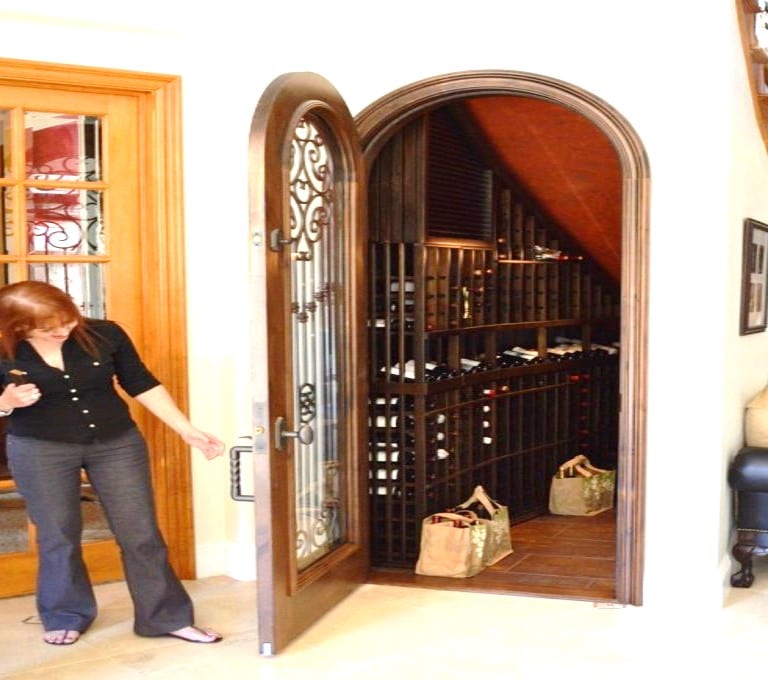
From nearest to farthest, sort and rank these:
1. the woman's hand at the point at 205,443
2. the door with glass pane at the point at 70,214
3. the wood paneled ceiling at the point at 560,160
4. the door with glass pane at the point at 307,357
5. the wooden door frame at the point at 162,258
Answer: the door with glass pane at the point at 307,357, the woman's hand at the point at 205,443, the door with glass pane at the point at 70,214, the wooden door frame at the point at 162,258, the wood paneled ceiling at the point at 560,160

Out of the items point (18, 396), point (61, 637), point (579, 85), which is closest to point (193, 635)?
point (61, 637)

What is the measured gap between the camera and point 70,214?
15.4 ft

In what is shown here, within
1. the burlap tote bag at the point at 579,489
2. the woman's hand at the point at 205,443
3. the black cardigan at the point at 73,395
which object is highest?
the black cardigan at the point at 73,395

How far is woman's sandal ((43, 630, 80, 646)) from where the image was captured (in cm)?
407

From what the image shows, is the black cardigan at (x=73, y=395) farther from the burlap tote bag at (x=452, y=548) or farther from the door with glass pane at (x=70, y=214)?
the burlap tote bag at (x=452, y=548)

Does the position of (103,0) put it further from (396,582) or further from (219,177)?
(396,582)

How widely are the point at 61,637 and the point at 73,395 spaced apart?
0.92 metres

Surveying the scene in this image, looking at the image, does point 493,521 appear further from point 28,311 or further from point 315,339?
point 28,311

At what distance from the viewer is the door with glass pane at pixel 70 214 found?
15.0ft

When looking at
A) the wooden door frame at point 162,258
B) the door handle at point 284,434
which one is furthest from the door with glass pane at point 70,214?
the door handle at point 284,434

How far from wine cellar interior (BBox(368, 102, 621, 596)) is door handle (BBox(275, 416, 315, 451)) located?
1126 millimetres

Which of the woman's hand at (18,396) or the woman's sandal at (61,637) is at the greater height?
the woman's hand at (18,396)

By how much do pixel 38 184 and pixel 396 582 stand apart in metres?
2.27

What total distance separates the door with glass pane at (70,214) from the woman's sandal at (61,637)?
63cm
